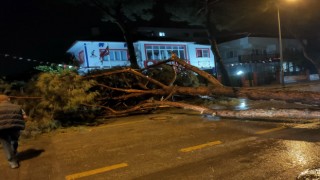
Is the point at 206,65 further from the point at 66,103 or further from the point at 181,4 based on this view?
the point at 66,103

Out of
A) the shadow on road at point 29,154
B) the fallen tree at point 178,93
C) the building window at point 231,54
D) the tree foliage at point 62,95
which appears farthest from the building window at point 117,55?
the shadow on road at point 29,154

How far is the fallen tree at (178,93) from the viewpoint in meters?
6.92

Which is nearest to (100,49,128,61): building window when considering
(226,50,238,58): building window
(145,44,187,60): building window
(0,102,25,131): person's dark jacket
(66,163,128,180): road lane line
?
(145,44,187,60): building window

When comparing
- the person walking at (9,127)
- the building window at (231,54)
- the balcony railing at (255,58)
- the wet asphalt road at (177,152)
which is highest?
the building window at (231,54)

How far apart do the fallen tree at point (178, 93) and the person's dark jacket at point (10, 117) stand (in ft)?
16.4

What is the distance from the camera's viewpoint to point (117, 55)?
33062 millimetres

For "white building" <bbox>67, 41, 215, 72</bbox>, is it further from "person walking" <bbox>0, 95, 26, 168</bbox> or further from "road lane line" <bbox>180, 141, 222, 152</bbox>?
"person walking" <bbox>0, 95, 26, 168</bbox>

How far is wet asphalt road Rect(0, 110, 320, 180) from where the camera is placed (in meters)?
4.79

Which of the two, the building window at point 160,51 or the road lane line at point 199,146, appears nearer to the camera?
the road lane line at point 199,146

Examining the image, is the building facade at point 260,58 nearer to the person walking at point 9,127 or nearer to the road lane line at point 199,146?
the road lane line at point 199,146

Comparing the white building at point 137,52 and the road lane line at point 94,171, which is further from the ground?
the white building at point 137,52

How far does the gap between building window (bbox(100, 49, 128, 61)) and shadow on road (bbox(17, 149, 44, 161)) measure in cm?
2549

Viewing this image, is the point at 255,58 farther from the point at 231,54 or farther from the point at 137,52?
the point at 137,52

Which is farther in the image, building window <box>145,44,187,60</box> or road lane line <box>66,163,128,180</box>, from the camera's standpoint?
building window <box>145,44,187,60</box>
